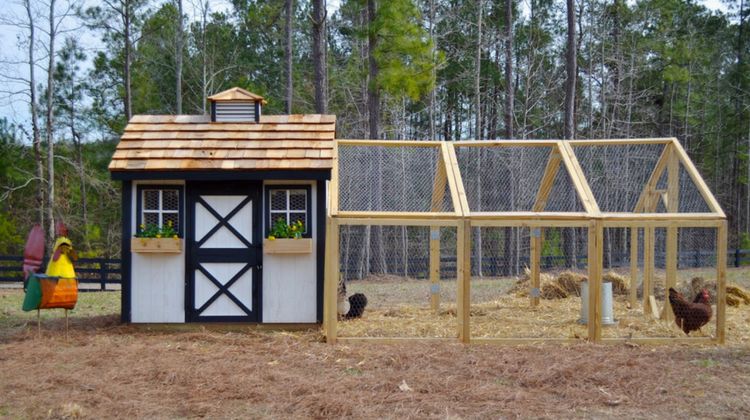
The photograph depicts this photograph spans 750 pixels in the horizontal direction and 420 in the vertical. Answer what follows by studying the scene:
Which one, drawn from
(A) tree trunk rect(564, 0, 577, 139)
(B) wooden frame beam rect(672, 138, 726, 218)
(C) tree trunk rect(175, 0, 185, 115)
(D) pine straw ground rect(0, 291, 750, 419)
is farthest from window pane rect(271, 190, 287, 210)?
(C) tree trunk rect(175, 0, 185, 115)

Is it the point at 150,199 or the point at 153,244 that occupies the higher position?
the point at 150,199

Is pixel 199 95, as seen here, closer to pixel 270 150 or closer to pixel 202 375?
pixel 270 150

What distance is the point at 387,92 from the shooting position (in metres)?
20.9

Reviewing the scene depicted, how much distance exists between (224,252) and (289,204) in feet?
3.69

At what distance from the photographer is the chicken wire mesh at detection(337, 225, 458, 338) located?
9.38m

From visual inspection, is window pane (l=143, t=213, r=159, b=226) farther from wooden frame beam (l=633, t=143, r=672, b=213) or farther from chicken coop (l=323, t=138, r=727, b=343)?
wooden frame beam (l=633, t=143, r=672, b=213)

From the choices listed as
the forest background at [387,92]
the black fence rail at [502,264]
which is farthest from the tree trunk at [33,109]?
the black fence rail at [502,264]

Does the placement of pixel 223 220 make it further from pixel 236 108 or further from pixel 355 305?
pixel 355 305

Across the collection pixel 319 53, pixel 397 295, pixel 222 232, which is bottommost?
pixel 397 295

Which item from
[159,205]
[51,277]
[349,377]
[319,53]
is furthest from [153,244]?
[319,53]

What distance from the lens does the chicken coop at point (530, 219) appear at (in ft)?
27.9

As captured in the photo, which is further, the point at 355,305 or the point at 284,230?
the point at 355,305

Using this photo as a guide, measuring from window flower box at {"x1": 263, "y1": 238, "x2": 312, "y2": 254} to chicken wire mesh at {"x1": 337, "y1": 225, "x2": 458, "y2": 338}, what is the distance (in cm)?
116

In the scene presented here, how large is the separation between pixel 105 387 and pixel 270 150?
4167 millimetres
